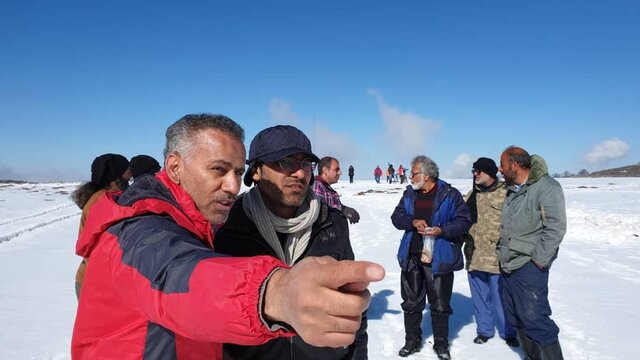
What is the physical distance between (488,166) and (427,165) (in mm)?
1112

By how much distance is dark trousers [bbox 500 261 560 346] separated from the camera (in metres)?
3.55

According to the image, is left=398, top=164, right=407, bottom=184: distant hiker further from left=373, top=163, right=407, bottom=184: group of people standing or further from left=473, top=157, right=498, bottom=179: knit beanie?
left=473, top=157, right=498, bottom=179: knit beanie

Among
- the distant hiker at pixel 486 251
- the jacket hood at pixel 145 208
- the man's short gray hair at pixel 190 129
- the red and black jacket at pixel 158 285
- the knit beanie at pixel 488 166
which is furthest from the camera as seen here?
the knit beanie at pixel 488 166

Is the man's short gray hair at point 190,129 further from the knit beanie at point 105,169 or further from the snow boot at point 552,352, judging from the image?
the snow boot at point 552,352

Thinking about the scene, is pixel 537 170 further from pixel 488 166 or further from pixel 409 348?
pixel 409 348

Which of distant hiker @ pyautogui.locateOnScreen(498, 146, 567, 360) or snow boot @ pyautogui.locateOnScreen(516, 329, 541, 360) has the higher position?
distant hiker @ pyautogui.locateOnScreen(498, 146, 567, 360)

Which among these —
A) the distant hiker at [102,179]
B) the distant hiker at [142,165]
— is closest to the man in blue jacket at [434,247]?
the distant hiker at [142,165]

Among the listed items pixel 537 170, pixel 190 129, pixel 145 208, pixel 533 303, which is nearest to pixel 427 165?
pixel 537 170

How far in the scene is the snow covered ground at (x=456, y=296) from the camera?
450 centimetres

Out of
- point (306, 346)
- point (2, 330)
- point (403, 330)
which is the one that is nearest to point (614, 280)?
point (403, 330)

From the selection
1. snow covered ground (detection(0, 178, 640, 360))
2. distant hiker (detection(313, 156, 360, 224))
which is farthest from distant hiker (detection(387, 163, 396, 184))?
distant hiker (detection(313, 156, 360, 224))

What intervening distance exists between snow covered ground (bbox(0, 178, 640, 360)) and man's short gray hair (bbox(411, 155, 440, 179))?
2194mm

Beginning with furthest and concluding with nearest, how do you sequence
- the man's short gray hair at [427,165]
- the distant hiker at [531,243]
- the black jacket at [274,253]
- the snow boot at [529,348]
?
the man's short gray hair at [427,165], the snow boot at [529,348], the distant hiker at [531,243], the black jacket at [274,253]

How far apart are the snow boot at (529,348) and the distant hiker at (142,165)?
4634 mm
